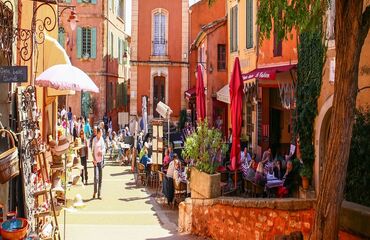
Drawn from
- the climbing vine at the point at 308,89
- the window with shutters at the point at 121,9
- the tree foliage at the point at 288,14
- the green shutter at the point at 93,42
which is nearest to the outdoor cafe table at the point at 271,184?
the climbing vine at the point at 308,89

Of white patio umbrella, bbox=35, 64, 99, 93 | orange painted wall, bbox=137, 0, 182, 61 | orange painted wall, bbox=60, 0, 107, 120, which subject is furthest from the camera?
orange painted wall, bbox=137, 0, 182, 61

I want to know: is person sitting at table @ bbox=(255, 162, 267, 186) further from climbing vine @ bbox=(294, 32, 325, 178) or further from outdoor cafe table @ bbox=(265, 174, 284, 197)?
climbing vine @ bbox=(294, 32, 325, 178)

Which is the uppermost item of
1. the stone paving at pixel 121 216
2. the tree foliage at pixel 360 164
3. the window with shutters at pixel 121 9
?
the window with shutters at pixel 121 9

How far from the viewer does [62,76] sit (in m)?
9.01

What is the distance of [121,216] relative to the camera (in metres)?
12.8

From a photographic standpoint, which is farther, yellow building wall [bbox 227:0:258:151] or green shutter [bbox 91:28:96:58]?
green shutter [bbox 91:28:96:58]

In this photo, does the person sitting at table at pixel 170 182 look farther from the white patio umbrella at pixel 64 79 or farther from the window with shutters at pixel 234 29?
the window with shutters at pixel 234 29

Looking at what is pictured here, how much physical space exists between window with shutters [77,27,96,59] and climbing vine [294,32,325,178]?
70.9ft

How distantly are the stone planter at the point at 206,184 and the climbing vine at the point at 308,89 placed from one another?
7.17 ft

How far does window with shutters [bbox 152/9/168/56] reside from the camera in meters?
32.3

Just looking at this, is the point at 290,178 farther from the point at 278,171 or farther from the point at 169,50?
the point at 169,50

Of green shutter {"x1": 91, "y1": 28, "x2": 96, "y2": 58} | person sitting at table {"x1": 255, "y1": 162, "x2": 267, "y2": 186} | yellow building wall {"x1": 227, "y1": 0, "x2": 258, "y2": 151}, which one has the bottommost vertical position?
person sitting at table {"x1": 255, "y1": 162, "x2": 267, "y2": 186}

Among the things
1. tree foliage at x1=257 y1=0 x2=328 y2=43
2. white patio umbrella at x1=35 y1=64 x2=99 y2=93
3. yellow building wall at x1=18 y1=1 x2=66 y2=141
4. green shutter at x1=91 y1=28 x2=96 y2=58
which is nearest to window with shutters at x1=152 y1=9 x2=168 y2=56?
green shutter at x1=91 y1=28 x2=96 y2=58

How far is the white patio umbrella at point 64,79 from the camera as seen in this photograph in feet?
29.2
